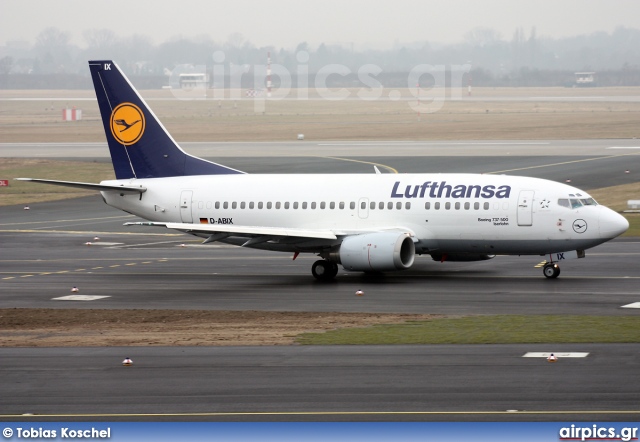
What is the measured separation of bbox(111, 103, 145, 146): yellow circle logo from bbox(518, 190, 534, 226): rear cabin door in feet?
57.0

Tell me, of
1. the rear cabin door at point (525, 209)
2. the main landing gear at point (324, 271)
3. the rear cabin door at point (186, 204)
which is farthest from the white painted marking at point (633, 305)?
the rear cabin door at point (186, 204)

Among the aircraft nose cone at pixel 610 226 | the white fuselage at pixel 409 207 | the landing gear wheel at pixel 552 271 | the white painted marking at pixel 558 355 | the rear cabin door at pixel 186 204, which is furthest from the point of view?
the rear cabin door at pixel 186 204

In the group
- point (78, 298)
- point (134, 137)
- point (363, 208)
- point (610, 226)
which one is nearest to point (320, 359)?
point (78, 298)

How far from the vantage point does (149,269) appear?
4622 centimetres

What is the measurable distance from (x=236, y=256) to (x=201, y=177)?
571 centimetres

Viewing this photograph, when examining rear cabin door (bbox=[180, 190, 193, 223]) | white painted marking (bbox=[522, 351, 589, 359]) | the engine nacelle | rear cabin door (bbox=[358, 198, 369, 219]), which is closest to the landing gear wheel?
the engine nacelle

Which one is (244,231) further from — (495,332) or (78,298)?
(495,332)

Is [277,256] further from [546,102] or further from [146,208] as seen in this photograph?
[546,102]

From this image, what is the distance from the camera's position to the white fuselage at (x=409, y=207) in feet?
133

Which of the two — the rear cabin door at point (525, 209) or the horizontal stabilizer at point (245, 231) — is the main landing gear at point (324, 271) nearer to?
the horizontal stabilizer at point (245, 231)

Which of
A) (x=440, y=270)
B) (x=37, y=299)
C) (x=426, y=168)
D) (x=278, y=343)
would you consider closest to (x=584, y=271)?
(x=440, y=270)

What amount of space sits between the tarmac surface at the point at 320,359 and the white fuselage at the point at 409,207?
175cm

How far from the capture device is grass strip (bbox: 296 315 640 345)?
2867 cm

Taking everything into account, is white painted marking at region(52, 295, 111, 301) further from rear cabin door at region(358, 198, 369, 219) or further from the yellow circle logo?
rear cabin door at region(358, 198, 369, 219)
